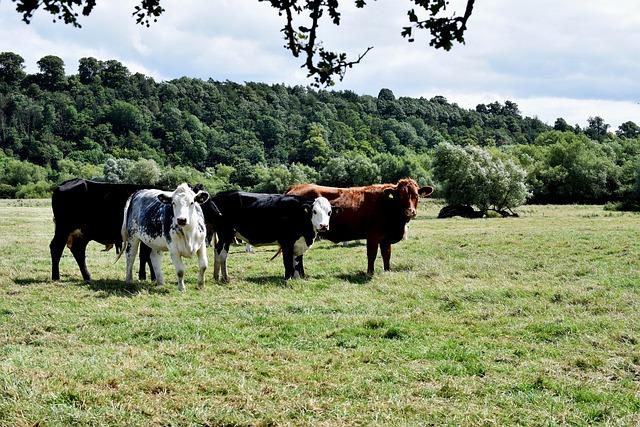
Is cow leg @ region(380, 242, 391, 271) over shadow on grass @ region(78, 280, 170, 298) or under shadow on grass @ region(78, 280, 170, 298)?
over

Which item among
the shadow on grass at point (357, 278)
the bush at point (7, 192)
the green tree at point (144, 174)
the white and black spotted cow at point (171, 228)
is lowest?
the shadow on grass at point (357, 278)

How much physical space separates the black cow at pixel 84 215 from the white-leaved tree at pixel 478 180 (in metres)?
37.1

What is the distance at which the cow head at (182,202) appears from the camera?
1105 centimetres

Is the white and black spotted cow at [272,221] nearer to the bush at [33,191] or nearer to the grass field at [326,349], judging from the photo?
the grass field at [326,349]

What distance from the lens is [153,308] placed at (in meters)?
9.27

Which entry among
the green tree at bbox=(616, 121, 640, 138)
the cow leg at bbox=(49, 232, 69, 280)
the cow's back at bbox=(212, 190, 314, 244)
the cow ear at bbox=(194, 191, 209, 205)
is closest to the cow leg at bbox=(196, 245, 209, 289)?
the cow ear at bbox=(194, 191, 209, 205)

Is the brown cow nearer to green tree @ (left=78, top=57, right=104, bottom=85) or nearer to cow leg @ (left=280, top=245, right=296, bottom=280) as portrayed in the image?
cow leg @ (left=280, top=245, right=296, bottom=280)

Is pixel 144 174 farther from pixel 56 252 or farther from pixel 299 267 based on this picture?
pixel 299 267

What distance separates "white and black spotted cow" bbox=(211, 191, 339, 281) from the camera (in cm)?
1298

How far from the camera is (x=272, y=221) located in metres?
13.1

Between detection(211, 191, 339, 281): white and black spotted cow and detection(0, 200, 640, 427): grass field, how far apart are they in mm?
875

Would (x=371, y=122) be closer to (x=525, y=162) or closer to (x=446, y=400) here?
(x=525, y=162)

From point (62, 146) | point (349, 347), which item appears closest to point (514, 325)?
point (349, 347)

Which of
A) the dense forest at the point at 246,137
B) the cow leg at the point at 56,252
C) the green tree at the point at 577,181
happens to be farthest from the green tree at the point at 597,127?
the cow leg at the point at 56,252
